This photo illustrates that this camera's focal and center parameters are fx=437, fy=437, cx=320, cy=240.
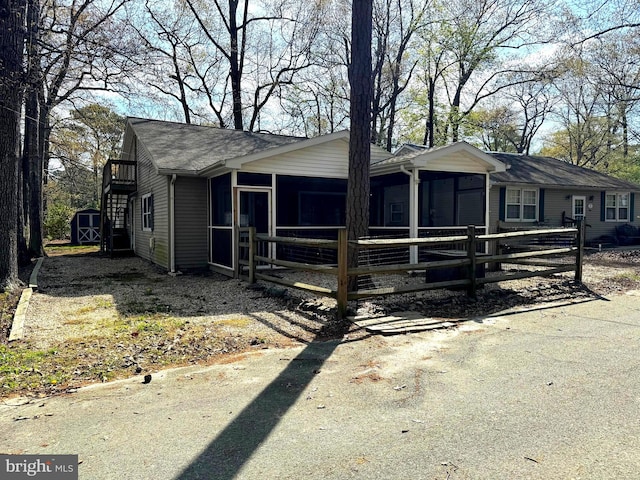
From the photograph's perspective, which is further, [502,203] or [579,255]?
[502,203]

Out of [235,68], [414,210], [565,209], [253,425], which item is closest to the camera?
[253,425]

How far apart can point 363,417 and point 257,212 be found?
8830mm

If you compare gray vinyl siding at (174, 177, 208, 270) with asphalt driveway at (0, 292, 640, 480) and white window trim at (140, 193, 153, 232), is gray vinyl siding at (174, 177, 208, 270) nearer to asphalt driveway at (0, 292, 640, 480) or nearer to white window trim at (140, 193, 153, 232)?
white window trim at (140, 193, 153, 232)

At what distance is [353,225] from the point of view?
23.8ft

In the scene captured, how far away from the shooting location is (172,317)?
20.5 ft

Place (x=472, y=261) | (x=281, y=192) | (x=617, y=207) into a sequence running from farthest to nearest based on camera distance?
(x=617, y=207), (x=281, y=192), (x=472, y=261)

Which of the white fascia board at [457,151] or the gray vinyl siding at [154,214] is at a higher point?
the white fascia board at [457,151]

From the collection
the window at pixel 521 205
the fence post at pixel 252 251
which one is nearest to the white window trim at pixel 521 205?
the window at pixel 521 205

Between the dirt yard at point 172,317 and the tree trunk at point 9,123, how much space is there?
93cm

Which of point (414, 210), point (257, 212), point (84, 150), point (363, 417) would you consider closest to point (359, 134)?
point (414, 210)

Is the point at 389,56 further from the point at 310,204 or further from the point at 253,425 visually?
the point at 253,425

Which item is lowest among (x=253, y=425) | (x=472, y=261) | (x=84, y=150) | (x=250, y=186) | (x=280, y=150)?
(x=253, y=425)

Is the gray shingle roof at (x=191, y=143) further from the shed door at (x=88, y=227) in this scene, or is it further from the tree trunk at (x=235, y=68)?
the shed door at (x=88, y=227)

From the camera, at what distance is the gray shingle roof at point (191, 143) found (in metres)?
11.3
